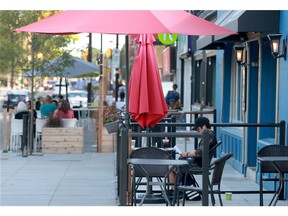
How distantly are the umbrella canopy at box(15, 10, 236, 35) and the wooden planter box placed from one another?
9412 mm

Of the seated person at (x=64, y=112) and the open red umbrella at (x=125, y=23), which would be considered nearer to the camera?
the open red umbrella at (x=125, y=23)

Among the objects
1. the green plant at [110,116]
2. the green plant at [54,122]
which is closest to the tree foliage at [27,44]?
the green plant at [54,122]

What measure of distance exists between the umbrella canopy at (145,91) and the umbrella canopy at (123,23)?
0.95 meters

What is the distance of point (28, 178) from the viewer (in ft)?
45.2

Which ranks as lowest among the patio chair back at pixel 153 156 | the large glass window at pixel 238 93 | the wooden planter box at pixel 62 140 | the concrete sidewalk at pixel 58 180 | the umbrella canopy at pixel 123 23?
the concrete sidewalk at pixel 58 180

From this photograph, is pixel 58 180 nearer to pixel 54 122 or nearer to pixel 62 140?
pixel 62 140

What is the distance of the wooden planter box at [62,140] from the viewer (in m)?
18.0

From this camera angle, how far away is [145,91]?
371 inches

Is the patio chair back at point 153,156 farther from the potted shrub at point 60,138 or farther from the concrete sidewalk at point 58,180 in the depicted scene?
the potted shrub at point 60,138

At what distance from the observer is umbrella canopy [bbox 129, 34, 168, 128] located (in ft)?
31.0

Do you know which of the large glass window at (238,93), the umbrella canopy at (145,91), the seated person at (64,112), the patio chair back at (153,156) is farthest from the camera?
the seated person at (64,112)

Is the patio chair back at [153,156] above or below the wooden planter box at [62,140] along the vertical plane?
above

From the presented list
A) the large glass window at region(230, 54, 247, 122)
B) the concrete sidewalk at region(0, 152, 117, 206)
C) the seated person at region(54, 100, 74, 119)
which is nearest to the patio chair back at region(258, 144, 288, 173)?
the concrete sidewalk at region(0, 152, 117, 206)
